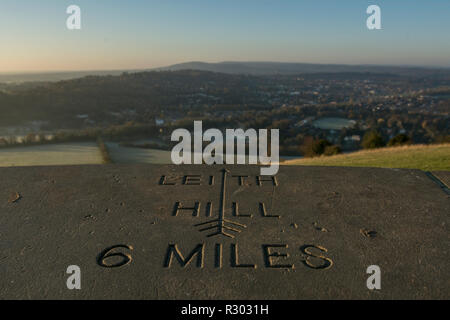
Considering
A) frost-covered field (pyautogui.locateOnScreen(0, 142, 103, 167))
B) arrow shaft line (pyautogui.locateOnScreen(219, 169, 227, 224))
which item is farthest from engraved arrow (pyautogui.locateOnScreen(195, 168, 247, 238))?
frost-covered field (pyautogui.locateOnScreen(0, 142, 103, 167))

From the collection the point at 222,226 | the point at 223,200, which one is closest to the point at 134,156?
the point at 223,200

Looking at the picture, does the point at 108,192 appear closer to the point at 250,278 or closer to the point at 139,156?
the point at 250,278

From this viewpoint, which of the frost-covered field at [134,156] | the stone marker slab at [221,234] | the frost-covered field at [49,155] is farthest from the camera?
the frost-covered field at [134,156]

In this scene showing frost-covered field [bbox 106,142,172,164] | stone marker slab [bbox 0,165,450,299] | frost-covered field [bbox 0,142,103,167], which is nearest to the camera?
stone marker slab [bbox 0,165,450,299]

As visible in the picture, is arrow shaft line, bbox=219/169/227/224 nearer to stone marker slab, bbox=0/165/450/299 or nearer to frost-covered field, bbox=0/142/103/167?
stone marker slab, bbox=0/165/450/299

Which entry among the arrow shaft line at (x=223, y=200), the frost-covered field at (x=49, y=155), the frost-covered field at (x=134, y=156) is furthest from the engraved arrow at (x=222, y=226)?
the frost-covered field at (x=134, y=156)

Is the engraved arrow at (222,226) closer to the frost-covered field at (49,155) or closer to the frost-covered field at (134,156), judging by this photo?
the frost-covered field at (49,155)

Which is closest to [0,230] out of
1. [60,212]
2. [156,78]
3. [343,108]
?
[60,212]
